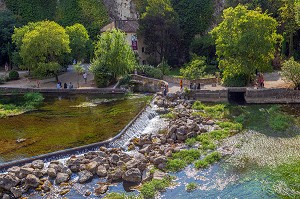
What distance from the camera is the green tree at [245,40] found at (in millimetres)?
43375

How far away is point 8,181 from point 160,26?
40.2 m

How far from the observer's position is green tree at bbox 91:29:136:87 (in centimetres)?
5188

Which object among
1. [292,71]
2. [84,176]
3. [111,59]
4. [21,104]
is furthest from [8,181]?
[292,71]

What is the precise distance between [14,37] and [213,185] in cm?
4347

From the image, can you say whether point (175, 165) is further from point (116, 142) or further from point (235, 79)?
point (235, 79)

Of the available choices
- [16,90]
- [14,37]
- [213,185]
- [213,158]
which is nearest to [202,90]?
[213,158]

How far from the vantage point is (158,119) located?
39.1 metres

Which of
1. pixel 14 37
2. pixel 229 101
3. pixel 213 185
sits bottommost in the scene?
pixel 213 185

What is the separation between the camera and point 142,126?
36781 millimetres

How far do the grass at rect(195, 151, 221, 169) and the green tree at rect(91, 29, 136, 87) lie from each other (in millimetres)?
25666

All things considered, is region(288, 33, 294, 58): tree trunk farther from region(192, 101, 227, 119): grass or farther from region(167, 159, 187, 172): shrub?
region(167, 159, 187, 172): shrub

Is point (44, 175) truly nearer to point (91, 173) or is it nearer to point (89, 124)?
point (91, 173)

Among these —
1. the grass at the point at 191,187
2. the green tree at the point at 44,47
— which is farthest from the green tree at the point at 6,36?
the grass at the point at 191,187

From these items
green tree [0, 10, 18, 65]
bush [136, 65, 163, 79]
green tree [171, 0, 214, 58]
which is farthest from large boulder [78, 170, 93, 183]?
→ green tree [0, 10, 18, 65]
